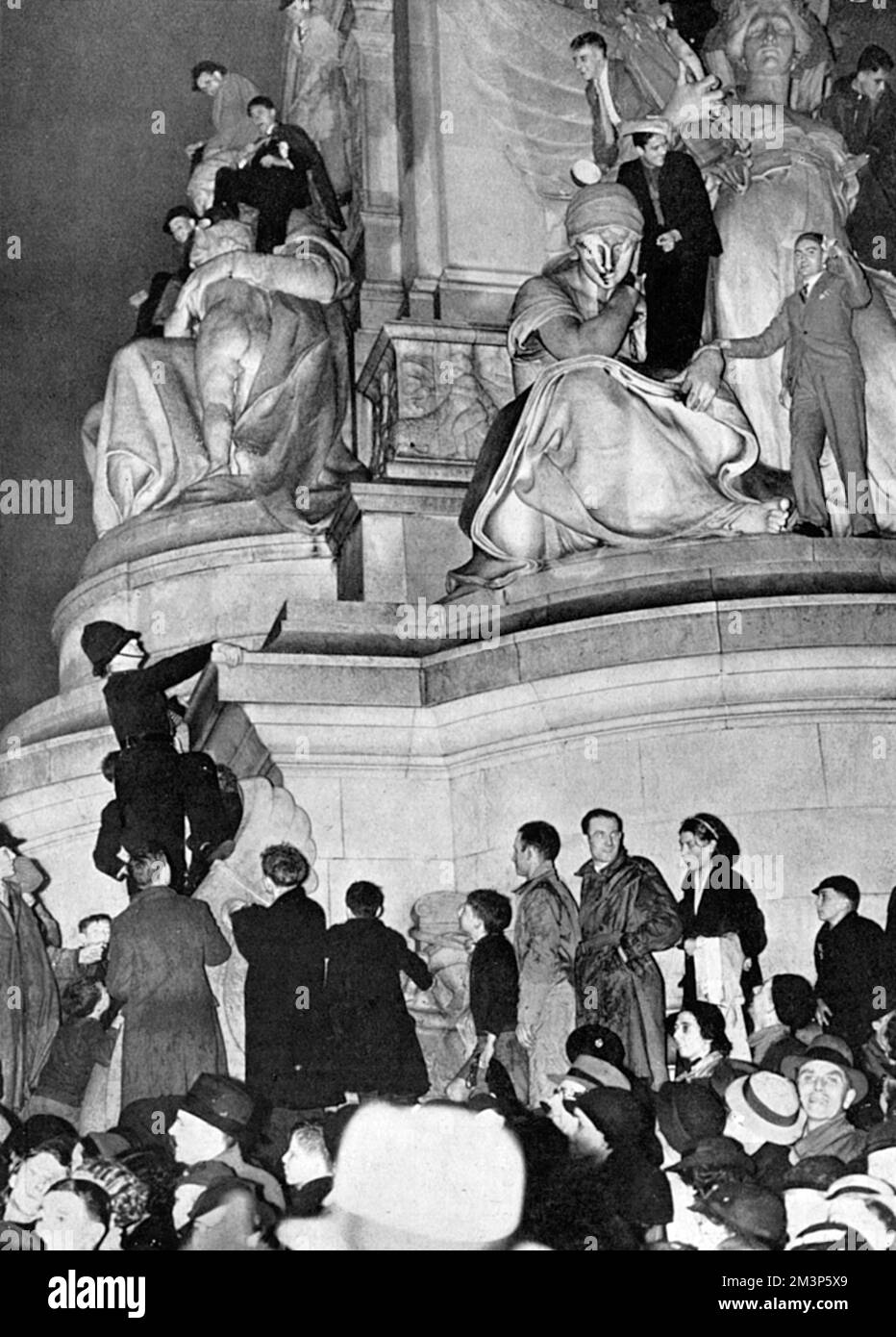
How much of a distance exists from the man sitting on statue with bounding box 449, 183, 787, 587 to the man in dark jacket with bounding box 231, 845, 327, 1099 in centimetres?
262

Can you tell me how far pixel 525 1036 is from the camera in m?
15.6

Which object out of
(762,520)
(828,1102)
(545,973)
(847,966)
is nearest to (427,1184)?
(545,973)

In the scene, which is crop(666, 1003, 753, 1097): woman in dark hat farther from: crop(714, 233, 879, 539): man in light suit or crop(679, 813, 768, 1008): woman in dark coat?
crop(714, 233, 879, 539): man in light suit

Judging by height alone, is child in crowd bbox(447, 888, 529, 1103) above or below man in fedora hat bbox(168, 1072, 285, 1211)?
above

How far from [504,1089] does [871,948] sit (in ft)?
6.35

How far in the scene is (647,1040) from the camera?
50.2 feet

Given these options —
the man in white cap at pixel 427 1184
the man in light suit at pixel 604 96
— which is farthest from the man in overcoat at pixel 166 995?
the man in light suit at pixel 604 96

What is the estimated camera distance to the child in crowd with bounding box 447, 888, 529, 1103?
51.4ft

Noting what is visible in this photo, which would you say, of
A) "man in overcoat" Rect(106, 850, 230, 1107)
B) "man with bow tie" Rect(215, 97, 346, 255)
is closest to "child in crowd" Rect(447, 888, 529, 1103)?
"man in overcoat" Rect(106, 850, 230, 1107)

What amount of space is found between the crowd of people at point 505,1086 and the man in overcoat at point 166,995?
0.01 metres

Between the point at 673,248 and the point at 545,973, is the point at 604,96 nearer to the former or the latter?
the point at 673,248

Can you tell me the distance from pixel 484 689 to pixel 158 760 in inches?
71.2

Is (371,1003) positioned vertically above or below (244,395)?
below
